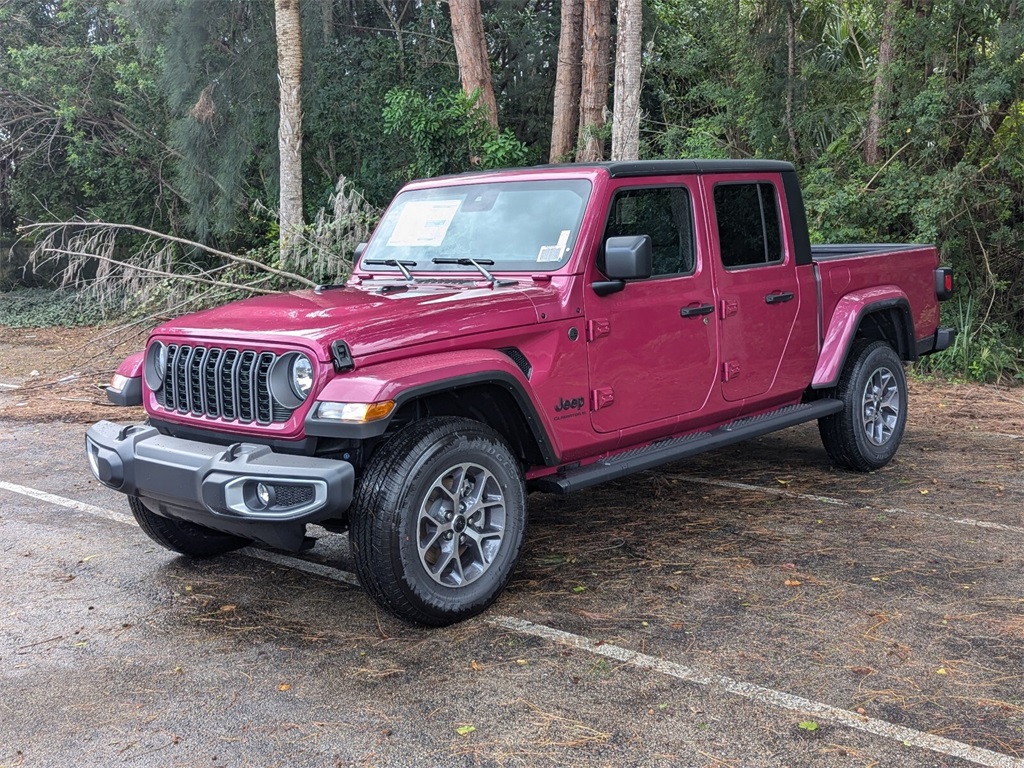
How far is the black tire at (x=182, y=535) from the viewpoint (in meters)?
5.14

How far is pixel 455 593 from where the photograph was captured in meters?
4.32

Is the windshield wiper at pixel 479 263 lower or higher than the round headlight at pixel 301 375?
higher

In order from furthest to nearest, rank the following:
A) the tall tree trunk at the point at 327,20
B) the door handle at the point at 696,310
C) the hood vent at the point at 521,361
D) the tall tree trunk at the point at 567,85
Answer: the tall tree trunk at the point at 327,20 → the tall tree trunk at the point at 567,85 → the door handle at the point at 696,310 → the hood vent at the point at 521,361

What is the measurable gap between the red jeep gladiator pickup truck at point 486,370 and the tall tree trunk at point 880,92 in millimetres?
5500

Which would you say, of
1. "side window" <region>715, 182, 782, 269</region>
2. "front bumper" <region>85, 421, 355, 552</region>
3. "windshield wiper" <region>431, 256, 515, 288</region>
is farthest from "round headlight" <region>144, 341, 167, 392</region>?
"side window" <region>715, 182, 782, 269</region>

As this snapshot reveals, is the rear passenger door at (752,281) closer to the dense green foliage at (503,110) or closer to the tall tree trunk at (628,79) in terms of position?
the dense green foliage at (503,110)

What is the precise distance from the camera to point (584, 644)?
416 centimetres

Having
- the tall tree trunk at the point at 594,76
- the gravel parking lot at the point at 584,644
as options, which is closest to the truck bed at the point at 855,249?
the gravel parking lot at the point at 584,644

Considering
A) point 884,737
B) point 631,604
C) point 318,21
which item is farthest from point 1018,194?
point 318,21

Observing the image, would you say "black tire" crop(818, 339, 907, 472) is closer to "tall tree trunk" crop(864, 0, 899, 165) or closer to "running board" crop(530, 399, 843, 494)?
"running board" crop(530, 399, 843, 494)

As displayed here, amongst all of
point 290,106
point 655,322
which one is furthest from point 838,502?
point 290,106

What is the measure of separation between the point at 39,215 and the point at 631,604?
64.4 feet

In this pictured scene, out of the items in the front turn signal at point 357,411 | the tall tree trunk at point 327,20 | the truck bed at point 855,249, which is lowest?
the front turn signal at point 357,411

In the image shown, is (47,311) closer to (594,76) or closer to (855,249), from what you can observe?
(594,76)
